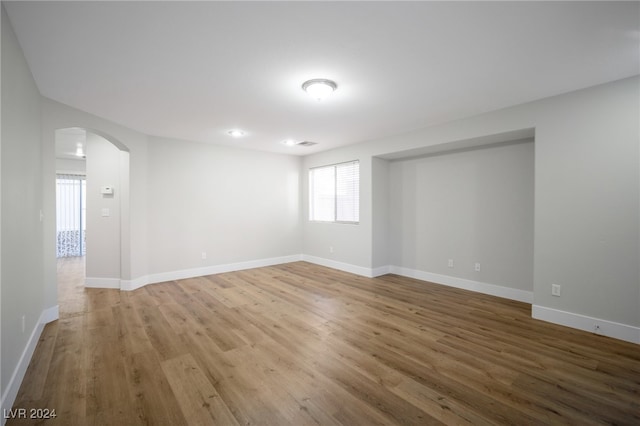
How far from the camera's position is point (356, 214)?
18.3 ft

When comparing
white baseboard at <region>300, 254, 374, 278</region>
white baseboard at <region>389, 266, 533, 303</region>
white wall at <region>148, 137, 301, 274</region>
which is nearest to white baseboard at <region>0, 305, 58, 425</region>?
white wall at <region>148, 137, 301, 274</region>

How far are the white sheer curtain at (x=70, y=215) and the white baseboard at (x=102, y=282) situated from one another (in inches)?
165

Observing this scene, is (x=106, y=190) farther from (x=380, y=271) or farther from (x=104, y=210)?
(x=380, y=271)

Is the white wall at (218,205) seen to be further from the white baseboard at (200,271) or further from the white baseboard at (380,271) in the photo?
the white baseboard at (380,271)

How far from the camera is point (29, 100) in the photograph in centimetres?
256

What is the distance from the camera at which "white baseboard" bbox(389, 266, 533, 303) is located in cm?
388

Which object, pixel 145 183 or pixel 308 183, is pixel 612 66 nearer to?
pixel 308 183

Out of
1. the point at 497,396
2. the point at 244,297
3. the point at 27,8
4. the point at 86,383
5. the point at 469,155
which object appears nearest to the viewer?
the point at 27,8

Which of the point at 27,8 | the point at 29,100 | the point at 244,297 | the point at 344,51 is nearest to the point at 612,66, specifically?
the point at 344,51

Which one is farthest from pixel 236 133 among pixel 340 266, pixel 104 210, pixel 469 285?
pixel 469 285

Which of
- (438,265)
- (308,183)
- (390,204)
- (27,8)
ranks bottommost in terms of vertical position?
(438,265)

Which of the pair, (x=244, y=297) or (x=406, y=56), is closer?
(x=406, y=56)

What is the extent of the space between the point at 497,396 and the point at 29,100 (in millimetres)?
4473

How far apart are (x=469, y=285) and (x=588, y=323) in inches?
60.5
